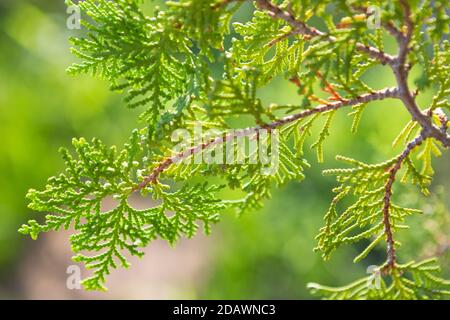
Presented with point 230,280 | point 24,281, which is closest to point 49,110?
point 24,281

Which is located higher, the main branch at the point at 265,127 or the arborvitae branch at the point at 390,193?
the main branch at the point at 265,127

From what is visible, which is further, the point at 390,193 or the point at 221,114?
the point at 390,193

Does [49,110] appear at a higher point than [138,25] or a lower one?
higher

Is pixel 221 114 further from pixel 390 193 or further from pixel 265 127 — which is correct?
pixel 390 193

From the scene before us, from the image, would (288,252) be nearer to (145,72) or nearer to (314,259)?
(314,259)

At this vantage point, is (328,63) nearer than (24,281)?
Yes

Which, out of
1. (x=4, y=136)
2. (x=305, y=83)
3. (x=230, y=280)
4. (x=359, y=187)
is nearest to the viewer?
(x=305, y=83)

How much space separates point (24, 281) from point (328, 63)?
4248 millimetres

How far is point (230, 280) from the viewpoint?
383cm

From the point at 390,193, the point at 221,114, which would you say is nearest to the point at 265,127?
the point at 221,114

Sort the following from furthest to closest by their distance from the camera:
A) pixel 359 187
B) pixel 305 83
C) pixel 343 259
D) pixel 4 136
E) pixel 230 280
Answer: pixel 4 136
pixel 230 280
pixel 343 259
pixel 359 187
pixel 305 83

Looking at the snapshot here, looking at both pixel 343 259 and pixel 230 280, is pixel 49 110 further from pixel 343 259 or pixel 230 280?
pixel 343 259

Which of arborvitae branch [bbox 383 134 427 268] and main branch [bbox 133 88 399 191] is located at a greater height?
main branch [bbox 133 88 399 191]

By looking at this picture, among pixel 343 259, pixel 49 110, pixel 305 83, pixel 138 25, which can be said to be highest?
pixel 49 110
